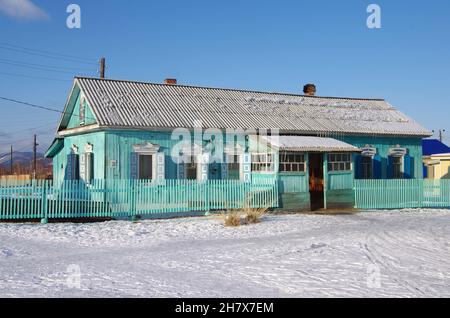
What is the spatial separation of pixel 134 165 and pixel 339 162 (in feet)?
27.5

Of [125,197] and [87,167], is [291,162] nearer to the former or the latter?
[125,197]

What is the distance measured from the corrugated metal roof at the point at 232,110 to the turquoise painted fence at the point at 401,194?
3.11 metres

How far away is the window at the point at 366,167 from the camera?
76.9 ft

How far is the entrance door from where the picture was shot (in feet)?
71.4

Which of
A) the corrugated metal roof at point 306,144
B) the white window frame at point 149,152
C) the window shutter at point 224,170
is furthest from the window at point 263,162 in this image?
the white window frame at point 149,152

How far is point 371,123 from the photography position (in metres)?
24.7

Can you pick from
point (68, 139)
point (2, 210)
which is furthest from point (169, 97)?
point (2, 210)

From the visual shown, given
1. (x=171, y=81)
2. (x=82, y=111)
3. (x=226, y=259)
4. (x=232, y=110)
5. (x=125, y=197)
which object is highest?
(x=171, y=81)

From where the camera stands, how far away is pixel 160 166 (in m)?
19.3

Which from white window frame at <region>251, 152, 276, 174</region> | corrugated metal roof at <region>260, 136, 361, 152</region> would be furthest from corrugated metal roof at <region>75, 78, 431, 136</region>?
white window frame at <region>251, 152, 276, 174</region>

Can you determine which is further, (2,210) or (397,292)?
(2,210)

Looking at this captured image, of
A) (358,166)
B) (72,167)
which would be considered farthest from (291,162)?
(72,167)
